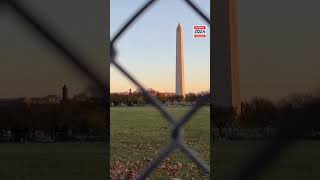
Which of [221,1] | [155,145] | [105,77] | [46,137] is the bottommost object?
[155,145]

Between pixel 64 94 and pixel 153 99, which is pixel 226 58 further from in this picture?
pixel 64 94

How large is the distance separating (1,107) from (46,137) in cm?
28

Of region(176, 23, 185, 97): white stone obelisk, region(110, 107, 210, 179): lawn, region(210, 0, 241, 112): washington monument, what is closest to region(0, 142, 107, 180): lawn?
region(110, 107, 210, 179): lawn

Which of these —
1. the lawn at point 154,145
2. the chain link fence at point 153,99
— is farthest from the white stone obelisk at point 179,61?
the chain link fence at point 153,99

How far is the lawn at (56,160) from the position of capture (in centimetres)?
106

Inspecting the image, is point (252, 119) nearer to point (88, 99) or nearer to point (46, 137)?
point (88, 99)

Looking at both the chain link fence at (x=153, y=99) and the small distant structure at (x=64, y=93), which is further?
the small distant structure at (x=64, y=93)

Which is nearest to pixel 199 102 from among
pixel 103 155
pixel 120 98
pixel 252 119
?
pixel 252 119

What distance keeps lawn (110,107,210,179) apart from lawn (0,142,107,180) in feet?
0.51

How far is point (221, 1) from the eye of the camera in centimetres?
84

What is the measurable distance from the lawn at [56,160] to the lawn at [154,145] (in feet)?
0.51

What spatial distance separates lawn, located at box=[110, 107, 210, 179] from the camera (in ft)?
6.77

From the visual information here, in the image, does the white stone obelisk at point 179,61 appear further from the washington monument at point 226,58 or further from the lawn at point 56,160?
the washington monument at point 226,58

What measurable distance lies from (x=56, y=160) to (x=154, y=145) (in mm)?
1882
